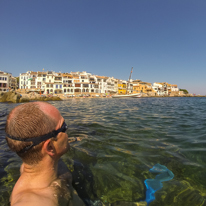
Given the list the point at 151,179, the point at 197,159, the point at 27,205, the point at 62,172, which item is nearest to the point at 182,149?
the point at 197,159

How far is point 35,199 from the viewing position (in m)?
1.22

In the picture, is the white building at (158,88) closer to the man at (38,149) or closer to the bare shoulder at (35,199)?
the man at (38,149)

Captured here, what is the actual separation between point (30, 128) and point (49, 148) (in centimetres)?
31

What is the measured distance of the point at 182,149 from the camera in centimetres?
355

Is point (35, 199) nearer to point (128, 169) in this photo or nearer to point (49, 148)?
point (49, 148)

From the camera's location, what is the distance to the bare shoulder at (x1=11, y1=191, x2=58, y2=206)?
1.16 metres

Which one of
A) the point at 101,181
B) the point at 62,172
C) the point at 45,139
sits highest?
the point at 45,139

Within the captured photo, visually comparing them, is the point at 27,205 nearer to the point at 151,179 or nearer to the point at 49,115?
the point at 49,115

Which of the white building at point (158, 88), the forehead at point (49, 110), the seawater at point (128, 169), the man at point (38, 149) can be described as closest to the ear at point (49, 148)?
the man at point (38, 149)

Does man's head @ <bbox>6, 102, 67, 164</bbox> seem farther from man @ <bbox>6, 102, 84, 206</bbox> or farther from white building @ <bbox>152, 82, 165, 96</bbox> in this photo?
white building @ <bbox>152, 82, 165, 96</bbox>

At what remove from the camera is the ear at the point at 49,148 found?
57.1 inches

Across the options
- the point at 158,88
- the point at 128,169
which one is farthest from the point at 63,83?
the point at 158,88

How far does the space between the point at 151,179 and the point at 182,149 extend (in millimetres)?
1719

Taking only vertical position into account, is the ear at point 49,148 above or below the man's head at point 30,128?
below
